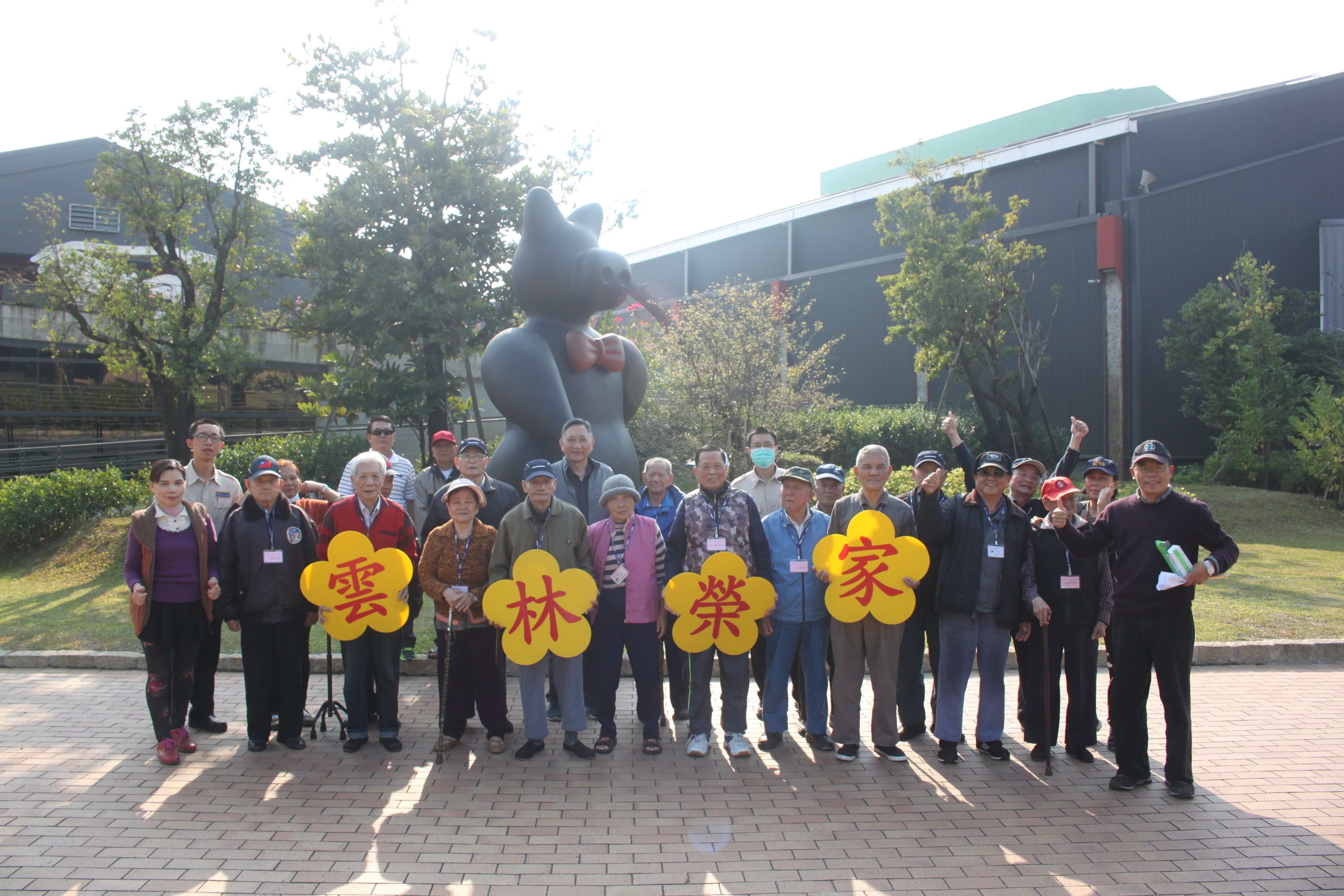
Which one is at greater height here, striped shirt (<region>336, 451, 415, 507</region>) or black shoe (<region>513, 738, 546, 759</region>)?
striped shirt (<region>336, 451, 415, 507</region>)

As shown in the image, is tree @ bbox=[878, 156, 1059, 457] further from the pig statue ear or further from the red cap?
the red cap

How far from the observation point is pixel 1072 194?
20.8 m

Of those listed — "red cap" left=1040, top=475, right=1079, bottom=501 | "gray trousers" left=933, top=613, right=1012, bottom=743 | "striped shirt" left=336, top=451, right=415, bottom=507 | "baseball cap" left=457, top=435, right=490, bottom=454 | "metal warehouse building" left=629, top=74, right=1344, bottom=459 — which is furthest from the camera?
"metal warehouse building" left=629, top=74, right=1344, bottom=459

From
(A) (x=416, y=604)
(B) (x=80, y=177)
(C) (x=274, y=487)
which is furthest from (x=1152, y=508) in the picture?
(B) (x=80, y=177)

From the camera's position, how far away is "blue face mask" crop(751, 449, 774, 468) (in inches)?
239

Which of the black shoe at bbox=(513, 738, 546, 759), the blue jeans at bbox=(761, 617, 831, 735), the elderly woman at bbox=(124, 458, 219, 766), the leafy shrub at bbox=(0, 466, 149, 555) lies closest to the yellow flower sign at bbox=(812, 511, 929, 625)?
the blue jeans at bbox=(761, 617, 831, 735)

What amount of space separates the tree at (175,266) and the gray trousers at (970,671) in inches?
534

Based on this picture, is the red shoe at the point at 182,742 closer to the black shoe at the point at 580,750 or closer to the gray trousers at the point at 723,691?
the black shoe at the point at 580,750

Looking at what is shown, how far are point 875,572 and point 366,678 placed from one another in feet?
10.4

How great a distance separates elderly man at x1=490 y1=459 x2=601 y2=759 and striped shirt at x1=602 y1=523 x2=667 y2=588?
0.12m

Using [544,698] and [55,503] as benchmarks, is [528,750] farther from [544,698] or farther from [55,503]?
[55,503]

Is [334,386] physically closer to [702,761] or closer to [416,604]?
[416,604]

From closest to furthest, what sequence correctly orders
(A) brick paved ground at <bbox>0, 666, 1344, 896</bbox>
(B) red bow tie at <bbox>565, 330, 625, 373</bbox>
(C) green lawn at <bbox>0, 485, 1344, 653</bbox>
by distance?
(A) brick paved ground at <bbox>0, 666, 1344, 896</bbox>
(C) green lawn at <bbox>0, 485, 1344, 653</bbox>
(B) red bow tie at <bbox>565, 330, 625, 373</bbox>

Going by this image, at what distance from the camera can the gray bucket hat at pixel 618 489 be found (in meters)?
5.13
